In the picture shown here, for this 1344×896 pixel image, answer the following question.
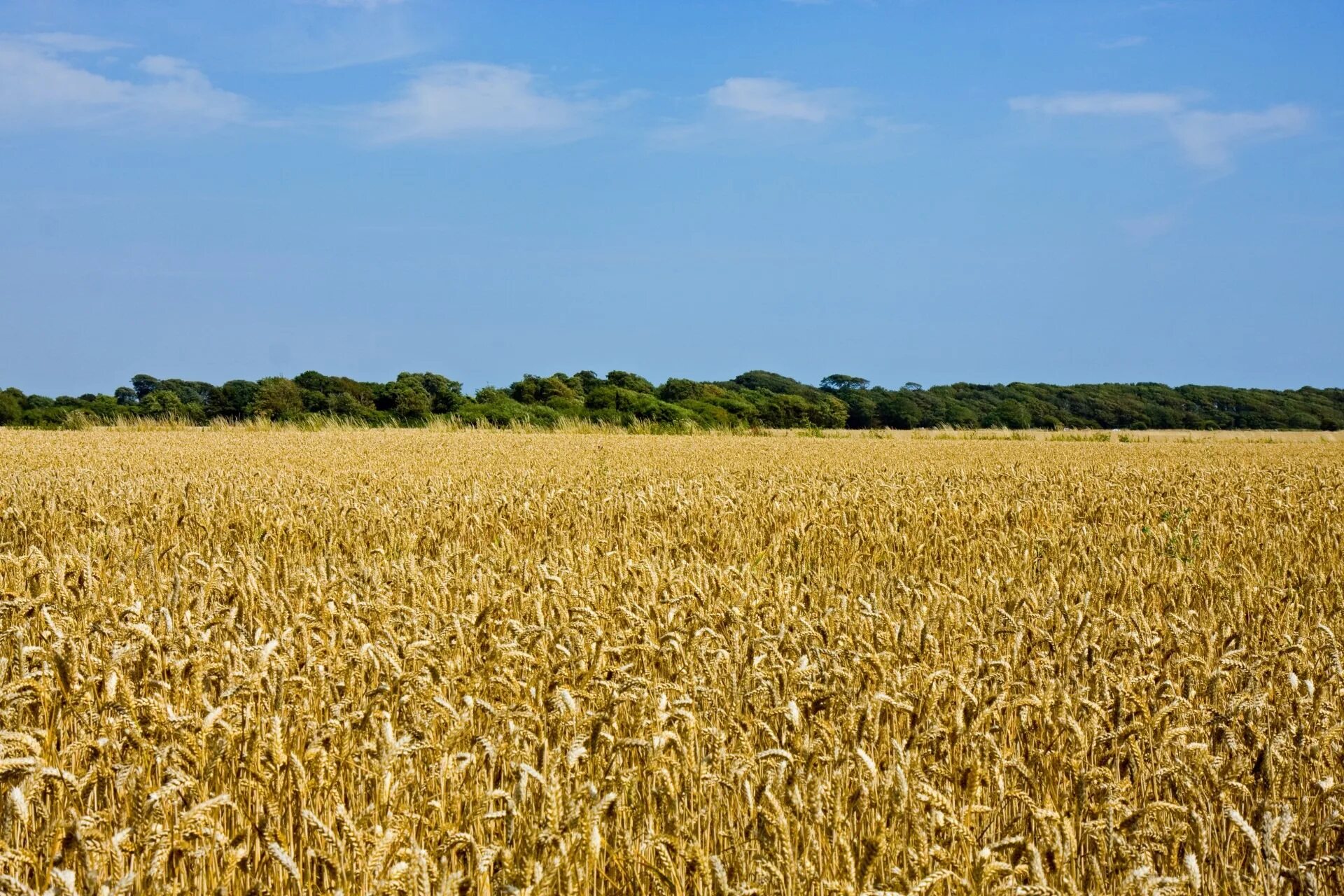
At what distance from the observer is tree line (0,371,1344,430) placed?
37.0 meters

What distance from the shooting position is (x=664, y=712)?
2.49 metres

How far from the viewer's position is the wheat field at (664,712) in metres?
1.96

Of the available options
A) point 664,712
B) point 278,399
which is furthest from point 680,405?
point 664,712

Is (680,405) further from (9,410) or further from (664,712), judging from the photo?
(664,712)

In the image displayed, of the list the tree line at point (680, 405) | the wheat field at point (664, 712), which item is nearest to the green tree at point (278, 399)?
the tree line at point (680, 405)

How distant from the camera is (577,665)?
3.26 m

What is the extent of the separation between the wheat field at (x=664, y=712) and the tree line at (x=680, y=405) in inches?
1106

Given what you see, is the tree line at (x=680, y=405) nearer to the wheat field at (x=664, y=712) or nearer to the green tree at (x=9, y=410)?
the green tree at (x=9, y=410)

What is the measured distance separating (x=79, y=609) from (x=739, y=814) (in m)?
2.85

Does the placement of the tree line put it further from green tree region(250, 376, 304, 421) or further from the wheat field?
the wheat field

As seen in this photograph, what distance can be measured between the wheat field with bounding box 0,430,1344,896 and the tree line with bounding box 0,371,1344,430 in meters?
28.1

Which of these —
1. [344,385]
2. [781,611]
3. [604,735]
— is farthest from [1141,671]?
[344,385]

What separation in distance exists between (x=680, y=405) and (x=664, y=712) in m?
41.1

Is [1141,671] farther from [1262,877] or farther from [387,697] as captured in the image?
[387,697]
